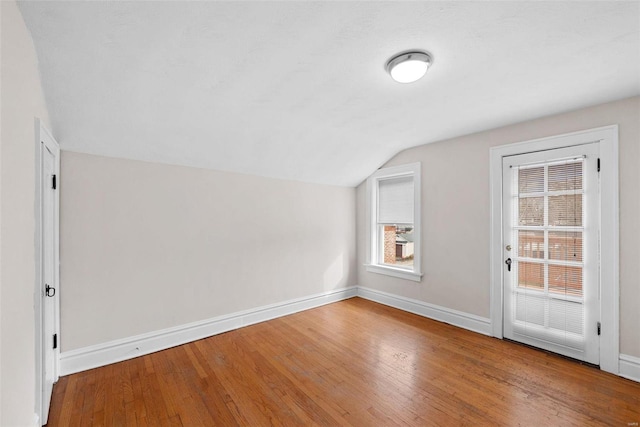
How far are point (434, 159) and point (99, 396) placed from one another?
4227 millimetres

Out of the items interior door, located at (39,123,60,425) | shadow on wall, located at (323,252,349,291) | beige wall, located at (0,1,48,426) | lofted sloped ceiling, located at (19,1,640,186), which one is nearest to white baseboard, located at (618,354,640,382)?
lofted sloped ceiling, located at (19,1,640,186)

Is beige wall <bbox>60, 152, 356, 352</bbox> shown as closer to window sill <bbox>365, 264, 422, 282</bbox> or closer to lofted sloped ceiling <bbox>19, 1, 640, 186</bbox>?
lofted sloped ceiling <bbox>19, 1, 640, 186</bbox>

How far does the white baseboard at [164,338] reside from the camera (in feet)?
8.14

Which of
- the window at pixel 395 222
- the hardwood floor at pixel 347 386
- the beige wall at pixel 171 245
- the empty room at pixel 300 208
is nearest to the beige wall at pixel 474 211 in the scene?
the empty room at pixel 300 208

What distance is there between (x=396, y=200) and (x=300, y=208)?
5.01ft

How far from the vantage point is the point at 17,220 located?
1.34 m

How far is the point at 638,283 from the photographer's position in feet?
7.67

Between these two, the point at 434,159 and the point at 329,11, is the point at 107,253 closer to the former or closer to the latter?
the point at 329,11

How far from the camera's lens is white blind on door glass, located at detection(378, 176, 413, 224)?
165 inches

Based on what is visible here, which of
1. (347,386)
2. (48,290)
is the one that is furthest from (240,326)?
(48,290)

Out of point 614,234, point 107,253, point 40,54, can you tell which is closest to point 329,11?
point 40,54

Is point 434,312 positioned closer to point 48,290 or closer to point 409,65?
point 409,65

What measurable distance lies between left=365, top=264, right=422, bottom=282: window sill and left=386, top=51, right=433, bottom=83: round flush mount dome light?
272cm

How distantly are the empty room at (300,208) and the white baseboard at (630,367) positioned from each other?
0.05 ft
